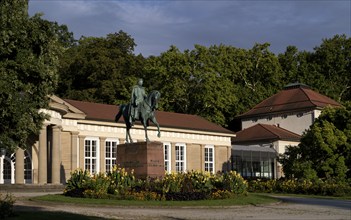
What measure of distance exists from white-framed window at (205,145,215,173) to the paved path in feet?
111

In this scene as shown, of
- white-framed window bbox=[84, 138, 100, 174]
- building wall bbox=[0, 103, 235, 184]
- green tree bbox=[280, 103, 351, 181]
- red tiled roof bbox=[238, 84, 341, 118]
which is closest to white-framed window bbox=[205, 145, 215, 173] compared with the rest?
building wall bbox=[0, 103, 235, 184]

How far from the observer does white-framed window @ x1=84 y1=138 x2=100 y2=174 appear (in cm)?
4959

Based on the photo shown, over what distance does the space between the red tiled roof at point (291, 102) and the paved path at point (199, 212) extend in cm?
4801

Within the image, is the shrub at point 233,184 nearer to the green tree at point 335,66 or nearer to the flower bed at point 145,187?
the flower bed at point 145,187

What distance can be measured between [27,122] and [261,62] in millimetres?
61727

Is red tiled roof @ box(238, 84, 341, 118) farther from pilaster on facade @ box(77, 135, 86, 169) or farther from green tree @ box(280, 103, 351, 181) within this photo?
pilaster on facade @ box(77, 135, 86, 169)

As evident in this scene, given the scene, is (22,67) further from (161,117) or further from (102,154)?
(161,117)

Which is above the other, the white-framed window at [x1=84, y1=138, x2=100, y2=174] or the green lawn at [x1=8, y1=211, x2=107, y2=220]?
the white-framed window at [x1=84, y1=138, x2=100, y2=174]

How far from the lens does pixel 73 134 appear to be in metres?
47.6

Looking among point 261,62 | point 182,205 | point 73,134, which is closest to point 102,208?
point 182,205

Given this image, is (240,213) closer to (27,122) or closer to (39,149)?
(27,122)

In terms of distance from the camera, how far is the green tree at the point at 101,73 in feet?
223

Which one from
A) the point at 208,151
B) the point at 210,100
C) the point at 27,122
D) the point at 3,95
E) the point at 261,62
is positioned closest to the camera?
the point at 3,95

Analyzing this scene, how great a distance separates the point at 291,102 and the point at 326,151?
3138cm
